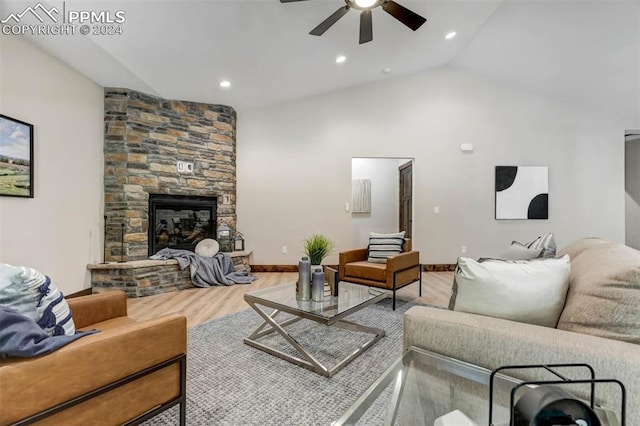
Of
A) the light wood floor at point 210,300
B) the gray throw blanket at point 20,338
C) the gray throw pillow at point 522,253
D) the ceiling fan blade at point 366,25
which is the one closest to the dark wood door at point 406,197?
the light wood floor at point 210,300

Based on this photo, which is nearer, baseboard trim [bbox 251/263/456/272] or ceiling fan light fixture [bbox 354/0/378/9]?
ceiling fan light fixture [bbox 354/0/378/9]

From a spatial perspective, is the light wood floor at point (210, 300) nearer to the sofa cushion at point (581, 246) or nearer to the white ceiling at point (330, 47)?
the sofa cushion at point (581, 246)

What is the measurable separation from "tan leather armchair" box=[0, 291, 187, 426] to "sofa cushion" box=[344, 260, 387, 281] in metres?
2.20

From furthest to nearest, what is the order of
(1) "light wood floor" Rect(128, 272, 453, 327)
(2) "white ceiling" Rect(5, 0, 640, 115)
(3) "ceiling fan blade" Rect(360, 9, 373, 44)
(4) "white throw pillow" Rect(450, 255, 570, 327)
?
(1) "light wood floor" Rect(128, 272, 453, 327) < (2) "white ceiling" Rect(5, 0, 640, 115) < (3) "ceiling fan blade" Rect(360, 9, 373, 44) < (4) "white throw pillow" Rect(450, 255, 570, 327)

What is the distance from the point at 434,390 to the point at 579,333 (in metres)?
0.57

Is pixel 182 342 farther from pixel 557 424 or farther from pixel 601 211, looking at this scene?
pixel 601 211

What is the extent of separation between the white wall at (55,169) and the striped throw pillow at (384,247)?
11.4 feet

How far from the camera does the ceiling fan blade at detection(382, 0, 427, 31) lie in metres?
2.39

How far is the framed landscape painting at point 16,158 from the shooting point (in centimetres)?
246

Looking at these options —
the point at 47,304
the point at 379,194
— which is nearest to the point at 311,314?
the point at 47,304

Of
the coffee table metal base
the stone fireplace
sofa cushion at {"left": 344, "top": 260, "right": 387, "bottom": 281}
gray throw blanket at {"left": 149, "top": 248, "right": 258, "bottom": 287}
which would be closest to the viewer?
the coffee table metal base

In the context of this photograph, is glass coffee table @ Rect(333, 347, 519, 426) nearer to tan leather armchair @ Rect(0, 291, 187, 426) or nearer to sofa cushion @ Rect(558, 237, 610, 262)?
tan leather armchair @ Rect(0, 291, 187, 426)

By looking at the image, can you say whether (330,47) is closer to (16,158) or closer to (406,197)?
(406,197)

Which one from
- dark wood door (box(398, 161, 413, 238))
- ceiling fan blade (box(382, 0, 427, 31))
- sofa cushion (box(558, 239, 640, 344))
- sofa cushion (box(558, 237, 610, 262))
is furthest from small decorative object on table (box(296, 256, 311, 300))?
dark wood door (box(398, 161, 413, 238))
